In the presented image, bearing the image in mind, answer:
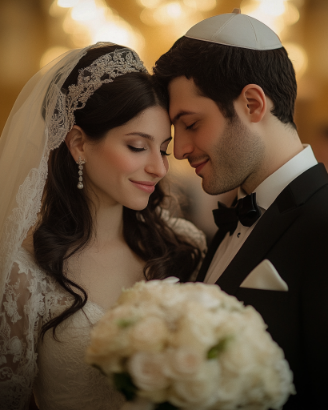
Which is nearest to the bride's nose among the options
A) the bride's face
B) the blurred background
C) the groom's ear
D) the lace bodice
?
the bride's face

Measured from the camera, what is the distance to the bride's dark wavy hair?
5.67 ft

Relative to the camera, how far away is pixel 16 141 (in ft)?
5.66

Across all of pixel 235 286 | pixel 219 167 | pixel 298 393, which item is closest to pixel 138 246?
pixel 219 167

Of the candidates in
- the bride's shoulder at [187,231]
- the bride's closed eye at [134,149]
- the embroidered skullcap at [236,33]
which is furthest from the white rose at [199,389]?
the bride's shoulder at [187,231]

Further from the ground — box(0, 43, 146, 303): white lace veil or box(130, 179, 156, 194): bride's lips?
box(0, 43, 146, 303): white lace veil

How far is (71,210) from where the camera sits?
6.31 feet

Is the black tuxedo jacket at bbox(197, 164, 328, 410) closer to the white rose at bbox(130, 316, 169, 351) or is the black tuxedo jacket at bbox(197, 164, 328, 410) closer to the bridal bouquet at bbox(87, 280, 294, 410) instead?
the bridal bouquet at bbox(87, 280, 294, 410)

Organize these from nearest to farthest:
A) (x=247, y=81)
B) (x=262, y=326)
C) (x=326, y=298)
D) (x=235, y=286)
Answer: (x=262, y=326), (x=326, y=298), (x=235, y=286), (x=247, y=81)

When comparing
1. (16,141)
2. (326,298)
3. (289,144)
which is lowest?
(326,298)

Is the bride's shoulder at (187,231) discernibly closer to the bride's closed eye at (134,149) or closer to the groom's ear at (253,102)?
the bride's closed eye at (134,149)

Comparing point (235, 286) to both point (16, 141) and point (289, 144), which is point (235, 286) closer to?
point (289, 144)

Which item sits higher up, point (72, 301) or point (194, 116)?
point (194, 116)

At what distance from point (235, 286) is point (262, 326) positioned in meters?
0.46

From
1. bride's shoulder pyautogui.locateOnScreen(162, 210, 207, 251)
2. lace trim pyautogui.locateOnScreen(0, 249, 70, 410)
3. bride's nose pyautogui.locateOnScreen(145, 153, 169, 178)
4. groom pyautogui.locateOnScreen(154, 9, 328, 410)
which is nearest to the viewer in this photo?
groom pyautogui.locateOnScreen(154, 9, 328, 410)
